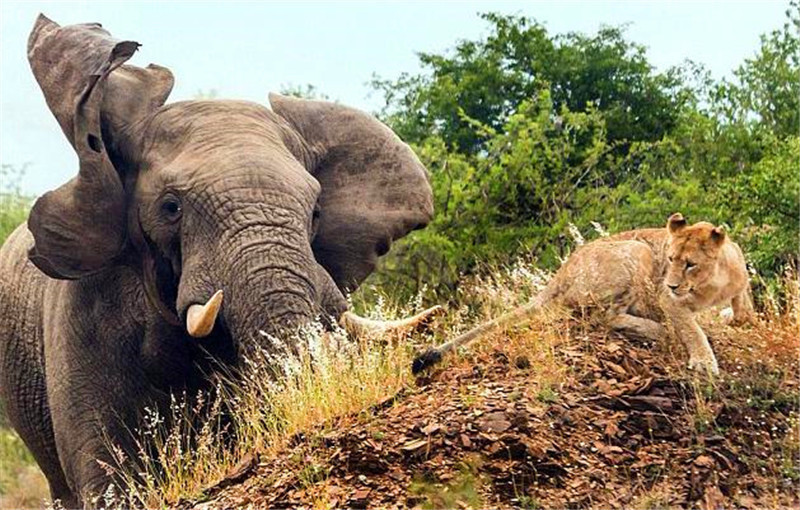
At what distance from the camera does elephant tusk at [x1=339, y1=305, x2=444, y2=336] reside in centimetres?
1063

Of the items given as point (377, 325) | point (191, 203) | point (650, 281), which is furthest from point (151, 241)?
point (650, 281)

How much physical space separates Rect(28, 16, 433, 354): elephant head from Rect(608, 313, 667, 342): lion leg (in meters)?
1.79

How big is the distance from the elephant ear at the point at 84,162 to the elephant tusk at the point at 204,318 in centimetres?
124

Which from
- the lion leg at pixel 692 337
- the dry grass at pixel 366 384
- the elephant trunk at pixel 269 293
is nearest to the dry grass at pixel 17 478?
the elephant trunk at pixel 269 293

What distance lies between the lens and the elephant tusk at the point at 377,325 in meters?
10.6

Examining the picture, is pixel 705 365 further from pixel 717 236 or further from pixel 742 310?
pixel 742 310

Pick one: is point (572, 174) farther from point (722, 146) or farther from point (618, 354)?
point (618, 354)

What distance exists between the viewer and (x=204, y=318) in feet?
33.8

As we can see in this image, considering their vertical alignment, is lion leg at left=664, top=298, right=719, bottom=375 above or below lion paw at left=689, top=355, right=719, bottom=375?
above

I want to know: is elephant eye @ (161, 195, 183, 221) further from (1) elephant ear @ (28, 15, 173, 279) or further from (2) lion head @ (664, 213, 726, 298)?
(2) lion head @ (664, 213, 726, 298)

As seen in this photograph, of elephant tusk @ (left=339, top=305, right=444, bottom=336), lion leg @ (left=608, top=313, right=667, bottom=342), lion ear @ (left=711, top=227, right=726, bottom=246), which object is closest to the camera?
lion leg @ (left=608, top=313, right=667, bottom=342)

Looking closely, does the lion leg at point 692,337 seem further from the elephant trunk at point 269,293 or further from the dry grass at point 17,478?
the dry grass at point 17,478

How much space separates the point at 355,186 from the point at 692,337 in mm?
3405

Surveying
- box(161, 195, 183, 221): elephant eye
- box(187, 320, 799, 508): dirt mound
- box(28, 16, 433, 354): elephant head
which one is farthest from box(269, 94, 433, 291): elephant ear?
box(187, 320, 799, 508): dirt mound
